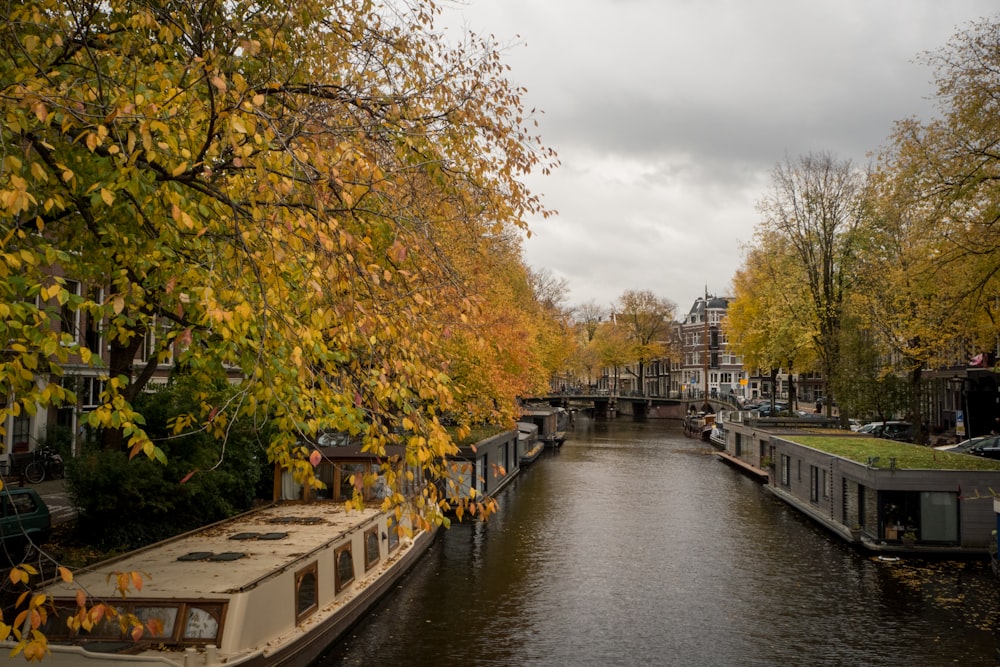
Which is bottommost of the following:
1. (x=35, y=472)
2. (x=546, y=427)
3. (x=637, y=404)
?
(x=546, y=427)

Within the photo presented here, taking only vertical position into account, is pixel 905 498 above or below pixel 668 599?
above

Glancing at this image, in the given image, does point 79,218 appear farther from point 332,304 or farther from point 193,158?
point 332,304

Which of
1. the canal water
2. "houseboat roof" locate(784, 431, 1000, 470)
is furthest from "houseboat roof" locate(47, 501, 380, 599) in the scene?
"houseboat roof" locate(784, 431, 1000, 470)

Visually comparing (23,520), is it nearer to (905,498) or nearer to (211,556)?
(211,556)

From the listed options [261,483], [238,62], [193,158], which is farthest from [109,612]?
[261,483]

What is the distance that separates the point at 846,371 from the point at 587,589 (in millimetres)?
28242

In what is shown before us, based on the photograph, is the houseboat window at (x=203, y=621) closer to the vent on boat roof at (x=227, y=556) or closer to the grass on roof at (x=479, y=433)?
the vent on boat roof at (x=227, y=556)

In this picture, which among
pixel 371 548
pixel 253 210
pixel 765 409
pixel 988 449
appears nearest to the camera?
pixel 253 210

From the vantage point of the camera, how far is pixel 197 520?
19.9 meters

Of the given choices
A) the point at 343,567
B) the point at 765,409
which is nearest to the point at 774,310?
the point at 765,409

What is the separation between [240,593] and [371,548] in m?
6.83

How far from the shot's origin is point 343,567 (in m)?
15.9

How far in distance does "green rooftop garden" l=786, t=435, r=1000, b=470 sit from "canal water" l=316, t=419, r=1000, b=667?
2793 mm

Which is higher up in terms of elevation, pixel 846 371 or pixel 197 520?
pixel 846 371
